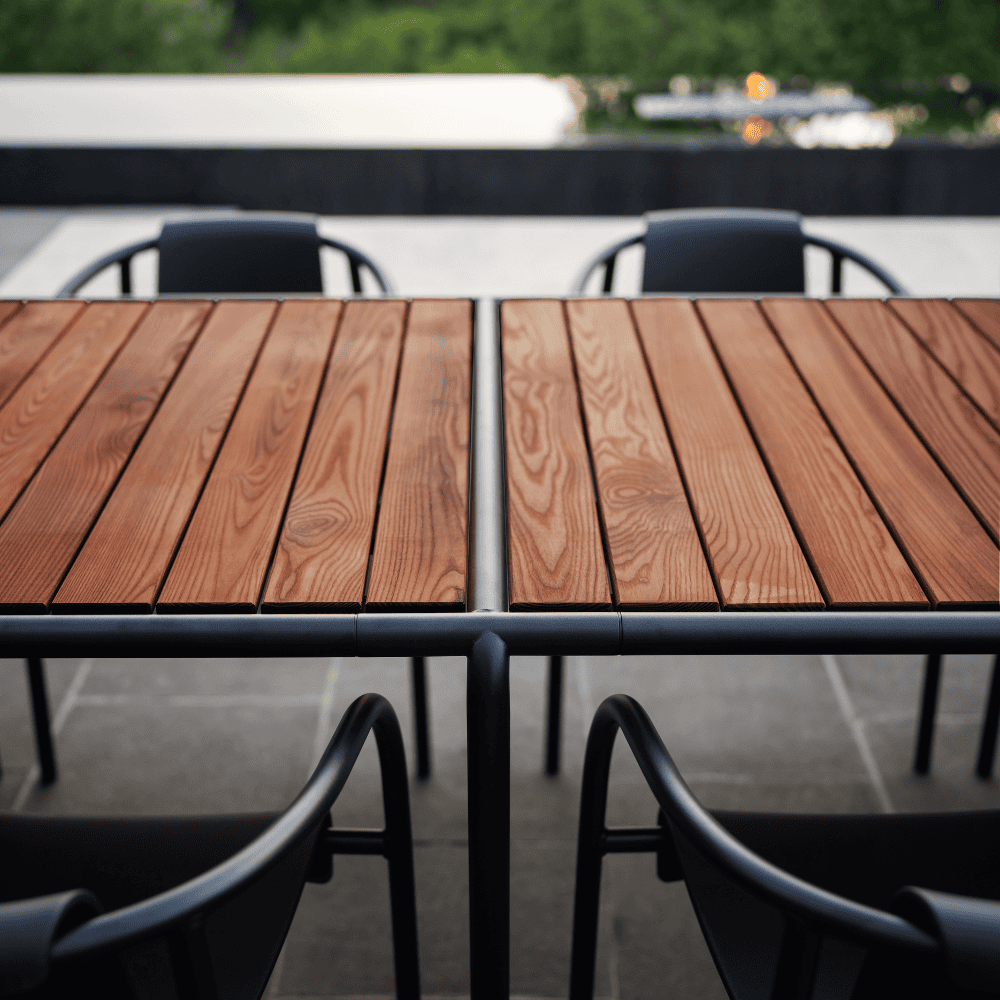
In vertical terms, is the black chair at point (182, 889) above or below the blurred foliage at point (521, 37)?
below

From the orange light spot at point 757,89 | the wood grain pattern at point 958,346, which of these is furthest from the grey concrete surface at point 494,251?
the orange light spot at point 757,89

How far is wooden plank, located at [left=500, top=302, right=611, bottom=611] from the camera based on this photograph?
918mm

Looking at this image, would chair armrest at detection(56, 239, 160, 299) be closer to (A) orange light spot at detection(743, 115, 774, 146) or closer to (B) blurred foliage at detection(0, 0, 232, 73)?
(A) orange light spot at detection(743, 115, 774, 146)

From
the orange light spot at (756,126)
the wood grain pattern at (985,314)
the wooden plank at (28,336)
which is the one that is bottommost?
the wooden plank at (28,336)

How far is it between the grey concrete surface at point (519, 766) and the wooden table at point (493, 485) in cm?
41

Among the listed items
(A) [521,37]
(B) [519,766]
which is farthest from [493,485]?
(A) [521,37]

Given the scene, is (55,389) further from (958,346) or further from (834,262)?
(834,262)

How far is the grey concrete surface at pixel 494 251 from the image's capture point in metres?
3.75

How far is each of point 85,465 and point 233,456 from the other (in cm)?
16

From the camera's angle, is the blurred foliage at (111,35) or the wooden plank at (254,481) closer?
the wooden plank at (254,481)

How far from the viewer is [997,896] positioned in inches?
37.5

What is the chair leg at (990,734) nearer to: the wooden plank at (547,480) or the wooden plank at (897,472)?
the wooden plank at (897,472)

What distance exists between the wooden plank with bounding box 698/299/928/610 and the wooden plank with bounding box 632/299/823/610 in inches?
0.7

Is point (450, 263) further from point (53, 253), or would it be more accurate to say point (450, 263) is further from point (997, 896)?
point (997, 896)
